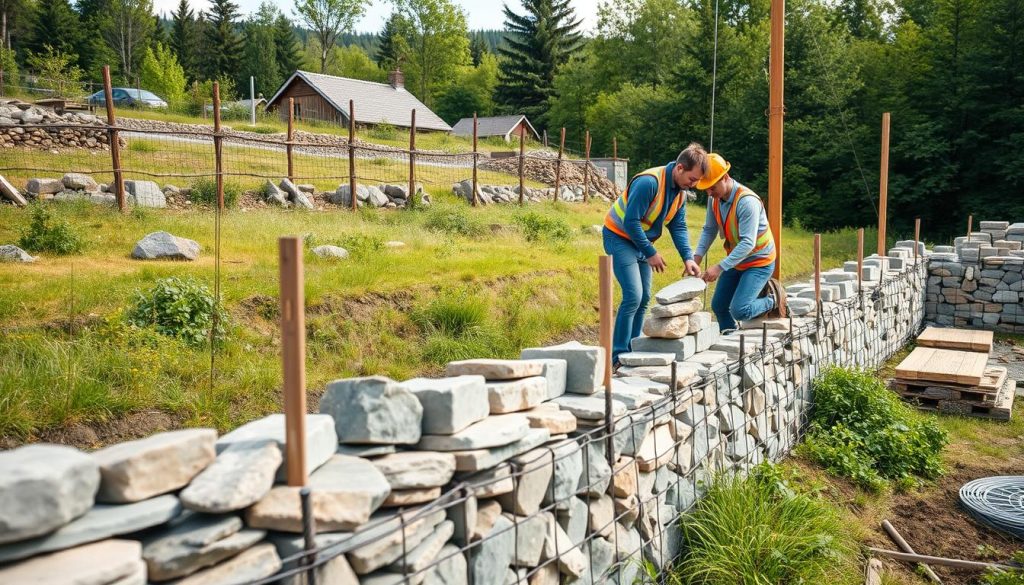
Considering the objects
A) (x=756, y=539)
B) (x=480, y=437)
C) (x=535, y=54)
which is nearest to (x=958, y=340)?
(x=756, y=539)

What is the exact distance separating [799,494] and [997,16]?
26076 mm

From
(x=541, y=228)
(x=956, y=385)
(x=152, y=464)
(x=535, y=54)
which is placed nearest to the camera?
(x=152, y=464)

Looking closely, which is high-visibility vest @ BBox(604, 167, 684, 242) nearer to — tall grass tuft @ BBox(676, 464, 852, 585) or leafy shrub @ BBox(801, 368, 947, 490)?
→ tall grass tuft @ BBox(676, 464, 852, 585)

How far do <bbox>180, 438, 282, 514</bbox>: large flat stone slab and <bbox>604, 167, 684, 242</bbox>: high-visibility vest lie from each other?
3.58 metres

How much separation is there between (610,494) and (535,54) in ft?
170

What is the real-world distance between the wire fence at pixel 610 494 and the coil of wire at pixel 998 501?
4.04 feet

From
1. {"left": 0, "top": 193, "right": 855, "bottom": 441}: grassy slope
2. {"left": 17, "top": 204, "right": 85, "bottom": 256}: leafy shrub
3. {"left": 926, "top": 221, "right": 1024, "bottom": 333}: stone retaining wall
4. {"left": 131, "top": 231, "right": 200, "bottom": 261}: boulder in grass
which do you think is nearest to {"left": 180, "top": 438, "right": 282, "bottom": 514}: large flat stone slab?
{"left": 0, "top": 193, "right": 855, "bottom": 441}: grassy slope

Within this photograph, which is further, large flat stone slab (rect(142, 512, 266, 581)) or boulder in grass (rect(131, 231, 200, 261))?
boulder in grass (rect(131, 231, 200, 261))

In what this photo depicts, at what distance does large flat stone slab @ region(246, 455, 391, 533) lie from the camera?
2078 mm

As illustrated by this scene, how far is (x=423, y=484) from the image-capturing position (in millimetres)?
2484

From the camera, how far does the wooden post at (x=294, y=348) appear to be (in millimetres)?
2035

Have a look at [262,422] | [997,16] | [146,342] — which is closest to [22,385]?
[146,342]

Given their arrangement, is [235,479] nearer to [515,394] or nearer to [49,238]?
[515,394]

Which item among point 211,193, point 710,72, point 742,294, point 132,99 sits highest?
point 710,72
